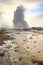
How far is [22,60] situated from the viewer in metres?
14.3

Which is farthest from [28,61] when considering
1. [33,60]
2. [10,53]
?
[10,53]

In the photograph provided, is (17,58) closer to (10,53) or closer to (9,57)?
(9,57)

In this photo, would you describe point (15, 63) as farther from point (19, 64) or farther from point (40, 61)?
point (40, 61)

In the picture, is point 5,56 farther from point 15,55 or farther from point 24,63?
point 24,63

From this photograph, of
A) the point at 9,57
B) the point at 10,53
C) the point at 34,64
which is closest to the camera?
the point at 34,64

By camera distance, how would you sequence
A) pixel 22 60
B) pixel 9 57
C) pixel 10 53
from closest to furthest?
pixel 22 60
pixel 9 57
pixel 10 53

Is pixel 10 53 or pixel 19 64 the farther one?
pixel 10 53

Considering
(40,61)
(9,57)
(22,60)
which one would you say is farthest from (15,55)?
(40,61)

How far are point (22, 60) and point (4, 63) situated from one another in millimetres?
1223

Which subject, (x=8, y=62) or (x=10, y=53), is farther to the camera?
(x=10, y=53)

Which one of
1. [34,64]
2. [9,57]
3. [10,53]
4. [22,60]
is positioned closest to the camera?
[34,64]

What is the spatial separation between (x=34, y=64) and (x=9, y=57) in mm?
2667

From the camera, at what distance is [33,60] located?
13906 millimetres

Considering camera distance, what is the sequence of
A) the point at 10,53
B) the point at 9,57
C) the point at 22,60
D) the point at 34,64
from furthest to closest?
1. the point at 10,53
2. the point at 9,57
3. the point at 22,60
4. the point at 34,64
